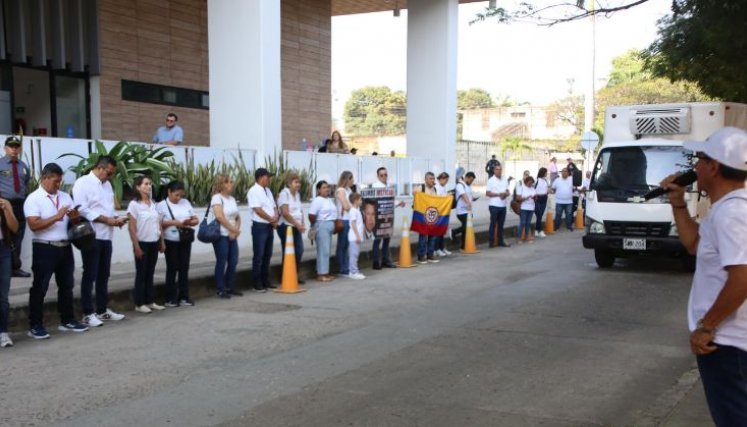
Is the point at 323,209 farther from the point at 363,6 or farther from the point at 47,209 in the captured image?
the point at 363,6

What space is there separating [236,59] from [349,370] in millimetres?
10539

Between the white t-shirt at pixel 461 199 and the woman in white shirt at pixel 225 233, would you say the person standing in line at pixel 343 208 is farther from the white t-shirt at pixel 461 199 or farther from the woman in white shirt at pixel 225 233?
the white t-shirt at pixel 461 199

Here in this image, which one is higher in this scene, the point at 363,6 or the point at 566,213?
the point at 363,6

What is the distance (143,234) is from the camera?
364 inches

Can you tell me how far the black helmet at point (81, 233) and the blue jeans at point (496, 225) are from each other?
10.9m

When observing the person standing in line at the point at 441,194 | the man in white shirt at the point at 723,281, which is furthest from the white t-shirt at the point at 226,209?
the man in white shirt at the point at 723,281

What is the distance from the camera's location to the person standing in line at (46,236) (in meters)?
7.81

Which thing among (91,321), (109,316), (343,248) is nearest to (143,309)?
(109,316)

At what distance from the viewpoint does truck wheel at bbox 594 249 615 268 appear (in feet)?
44.2

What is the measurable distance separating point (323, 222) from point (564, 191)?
37.2ft

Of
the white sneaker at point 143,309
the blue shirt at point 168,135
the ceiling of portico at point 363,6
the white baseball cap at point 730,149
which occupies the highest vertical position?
the ceiling of portico at point 363,6

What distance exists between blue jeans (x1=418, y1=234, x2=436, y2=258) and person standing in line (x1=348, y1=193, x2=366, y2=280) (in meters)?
2.12

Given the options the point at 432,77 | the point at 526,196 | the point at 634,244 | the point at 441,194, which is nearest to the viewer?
the point at 634,244

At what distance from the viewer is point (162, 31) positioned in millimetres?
19047
